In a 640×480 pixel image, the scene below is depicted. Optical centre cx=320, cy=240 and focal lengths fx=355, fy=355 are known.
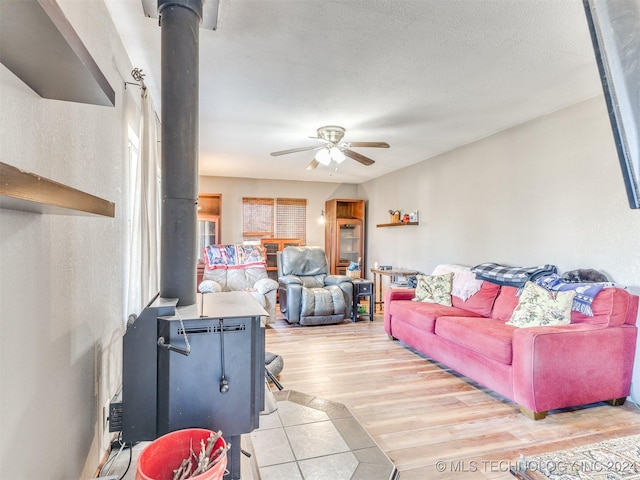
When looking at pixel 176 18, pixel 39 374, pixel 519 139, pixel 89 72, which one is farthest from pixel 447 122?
pixel 39 374

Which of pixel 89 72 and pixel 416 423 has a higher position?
pixel 89 72

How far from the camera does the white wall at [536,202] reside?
2.79 meters

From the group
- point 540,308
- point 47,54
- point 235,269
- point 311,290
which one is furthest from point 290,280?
point 47,54

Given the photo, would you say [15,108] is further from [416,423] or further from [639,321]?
[639,321]

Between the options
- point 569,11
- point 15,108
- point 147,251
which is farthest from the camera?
point 147,251

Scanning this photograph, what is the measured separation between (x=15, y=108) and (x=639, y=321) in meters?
3.72

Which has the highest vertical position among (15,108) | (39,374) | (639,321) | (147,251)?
(15,108)

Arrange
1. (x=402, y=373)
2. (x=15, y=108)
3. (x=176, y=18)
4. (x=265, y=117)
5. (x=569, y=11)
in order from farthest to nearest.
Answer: (x=265, y=117), (x=402, y=373), (x=569, y=11), (x=176, y=18), (x=15, y=108)

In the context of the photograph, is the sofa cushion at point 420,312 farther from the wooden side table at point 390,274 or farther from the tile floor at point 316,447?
the tile floor at point 316,447

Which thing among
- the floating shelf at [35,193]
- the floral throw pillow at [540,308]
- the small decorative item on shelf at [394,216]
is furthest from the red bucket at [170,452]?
the small decorative item on shelf at [394,216]

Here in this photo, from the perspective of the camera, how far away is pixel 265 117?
3.45m

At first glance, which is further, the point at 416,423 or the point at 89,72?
the point at 416,423

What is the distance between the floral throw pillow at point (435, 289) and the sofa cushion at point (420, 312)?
10cm

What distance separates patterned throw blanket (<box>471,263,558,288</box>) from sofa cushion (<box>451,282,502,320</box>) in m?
0.07
